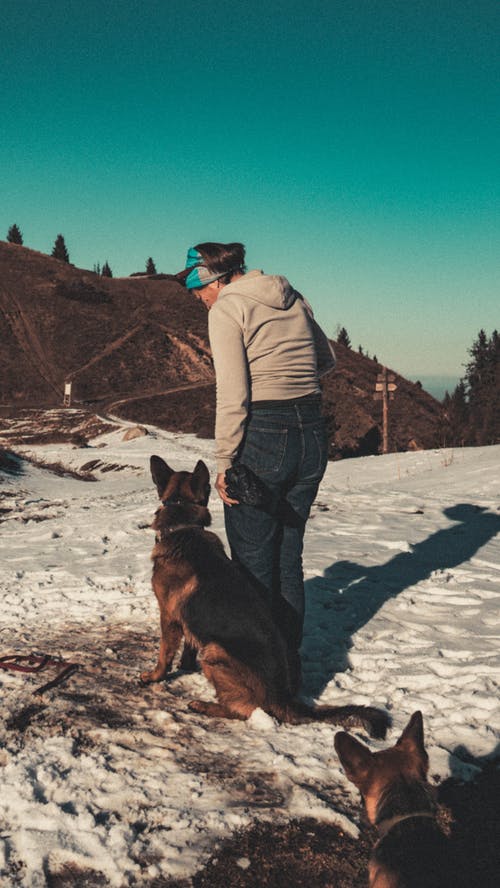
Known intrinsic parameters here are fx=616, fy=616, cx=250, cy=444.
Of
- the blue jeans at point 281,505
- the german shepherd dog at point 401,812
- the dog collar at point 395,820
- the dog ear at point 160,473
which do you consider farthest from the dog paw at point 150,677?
the dog collar at point 395,820

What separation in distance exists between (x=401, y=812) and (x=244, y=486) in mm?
1867

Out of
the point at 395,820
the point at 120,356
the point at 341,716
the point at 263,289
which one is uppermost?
the point at 120,356

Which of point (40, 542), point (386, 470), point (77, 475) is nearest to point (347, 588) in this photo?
point (40, 542)

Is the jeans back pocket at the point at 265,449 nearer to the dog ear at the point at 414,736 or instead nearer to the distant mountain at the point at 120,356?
the dog ear at the point at 414,736

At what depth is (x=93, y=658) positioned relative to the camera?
14.8 feet

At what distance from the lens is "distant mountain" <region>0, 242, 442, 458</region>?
5147 centimetres

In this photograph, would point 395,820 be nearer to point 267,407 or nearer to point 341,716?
point 341,716

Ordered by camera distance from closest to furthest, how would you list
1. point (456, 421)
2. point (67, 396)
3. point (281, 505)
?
point (281, 505) < point (456, 421) < point (67, 396)

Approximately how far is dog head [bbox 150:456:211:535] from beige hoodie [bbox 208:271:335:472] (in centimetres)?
70

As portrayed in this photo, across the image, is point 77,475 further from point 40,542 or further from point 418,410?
point 418,410

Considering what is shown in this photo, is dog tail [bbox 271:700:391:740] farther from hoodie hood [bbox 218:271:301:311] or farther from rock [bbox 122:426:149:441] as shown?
rock [bbox 122:426:149:441]

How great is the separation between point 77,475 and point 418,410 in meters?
42.9

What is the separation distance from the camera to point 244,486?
358cm

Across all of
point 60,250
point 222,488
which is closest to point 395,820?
point 222,488
